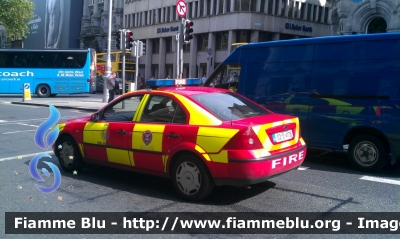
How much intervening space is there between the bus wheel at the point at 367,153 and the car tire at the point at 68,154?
15.7ft

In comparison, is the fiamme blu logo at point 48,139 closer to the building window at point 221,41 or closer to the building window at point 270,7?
the building window at point 221,41

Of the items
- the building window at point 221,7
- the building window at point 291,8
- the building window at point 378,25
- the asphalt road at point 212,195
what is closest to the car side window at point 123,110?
the asphalt road at point 212,195

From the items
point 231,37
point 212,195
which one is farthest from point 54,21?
point 212,195

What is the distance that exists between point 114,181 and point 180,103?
1898 mm

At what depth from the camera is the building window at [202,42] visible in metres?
45.2

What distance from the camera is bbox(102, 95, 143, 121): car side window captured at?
6.47 metres

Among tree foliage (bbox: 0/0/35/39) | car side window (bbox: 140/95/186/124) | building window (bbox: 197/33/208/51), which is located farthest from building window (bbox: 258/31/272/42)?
car side window (bbox: 140/95/186/124)

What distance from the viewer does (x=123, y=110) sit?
670 centimetres

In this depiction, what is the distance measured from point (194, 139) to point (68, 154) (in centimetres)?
288

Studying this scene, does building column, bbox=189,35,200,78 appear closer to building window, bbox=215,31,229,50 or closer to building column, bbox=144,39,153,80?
building window, bbox=215,31,229,50

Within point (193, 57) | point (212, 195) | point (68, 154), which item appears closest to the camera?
point (212, 195)

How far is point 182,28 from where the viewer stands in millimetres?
17031

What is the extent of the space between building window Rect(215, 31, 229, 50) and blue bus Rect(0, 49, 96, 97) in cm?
1665

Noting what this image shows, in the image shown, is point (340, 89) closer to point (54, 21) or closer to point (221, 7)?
point (221, 7)
